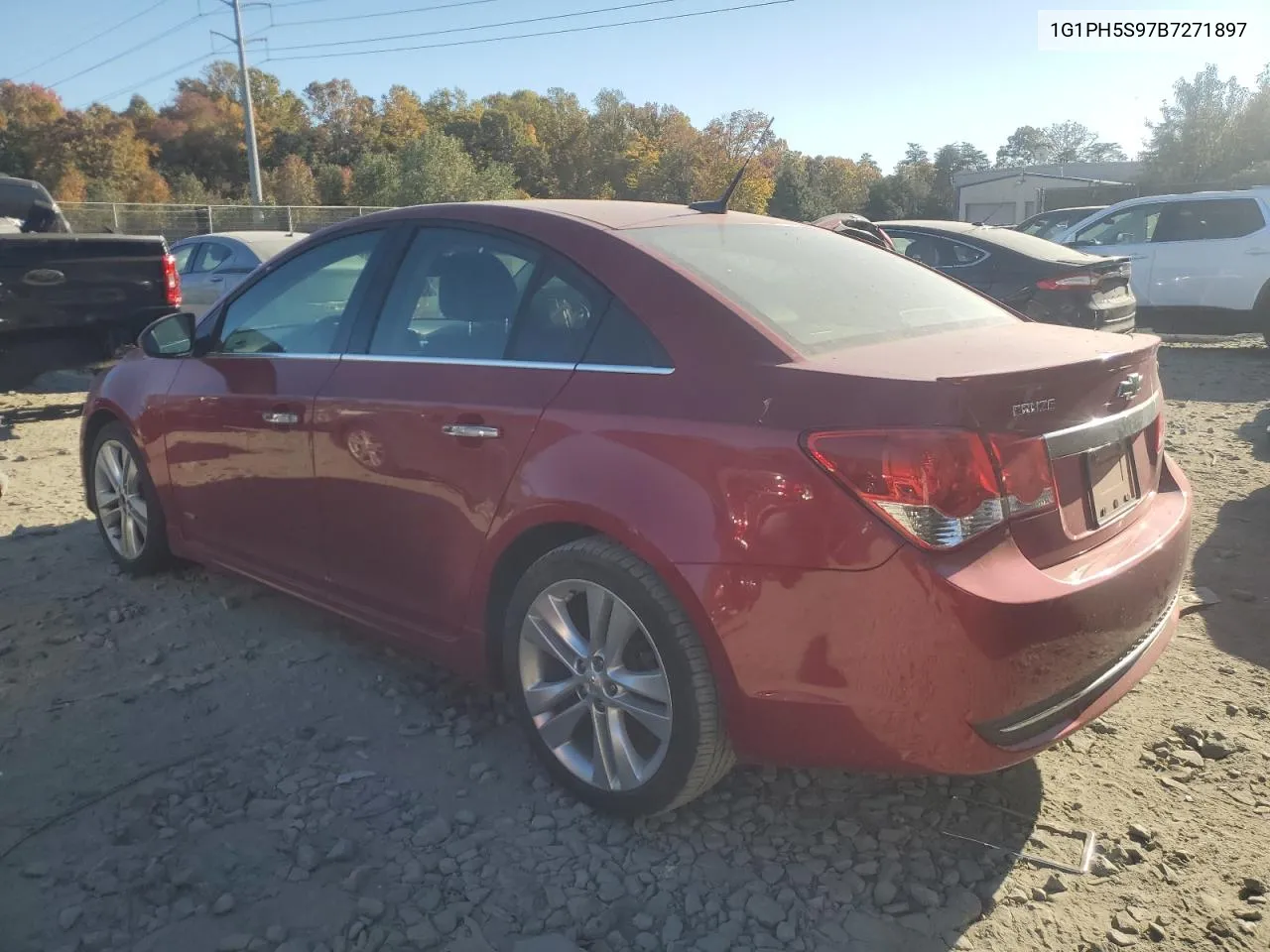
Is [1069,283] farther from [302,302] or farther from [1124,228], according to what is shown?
[302,302]

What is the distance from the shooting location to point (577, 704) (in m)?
2.81

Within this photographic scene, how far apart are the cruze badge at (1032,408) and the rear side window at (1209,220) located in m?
10.8

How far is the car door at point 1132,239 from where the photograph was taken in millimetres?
11641

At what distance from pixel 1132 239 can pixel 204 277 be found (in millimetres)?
10736

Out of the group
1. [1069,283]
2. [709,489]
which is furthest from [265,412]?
[1069,283]

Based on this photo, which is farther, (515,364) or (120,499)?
(120,499)

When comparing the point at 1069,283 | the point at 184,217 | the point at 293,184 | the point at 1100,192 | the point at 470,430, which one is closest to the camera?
the point at 470,430

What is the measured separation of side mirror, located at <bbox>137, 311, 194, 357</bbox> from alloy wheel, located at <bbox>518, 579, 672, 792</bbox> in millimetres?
2288

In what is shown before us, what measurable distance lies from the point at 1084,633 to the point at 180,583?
388 cm

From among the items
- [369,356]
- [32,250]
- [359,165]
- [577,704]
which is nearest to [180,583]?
[369,356]

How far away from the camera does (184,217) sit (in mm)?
32531

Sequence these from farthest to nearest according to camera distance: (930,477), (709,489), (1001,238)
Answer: (1001,238)
(709,489)
(930,477)

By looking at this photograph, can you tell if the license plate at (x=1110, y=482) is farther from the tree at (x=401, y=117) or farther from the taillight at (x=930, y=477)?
the tree at (x=401, y=117)

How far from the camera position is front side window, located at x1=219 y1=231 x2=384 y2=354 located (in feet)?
11.7
